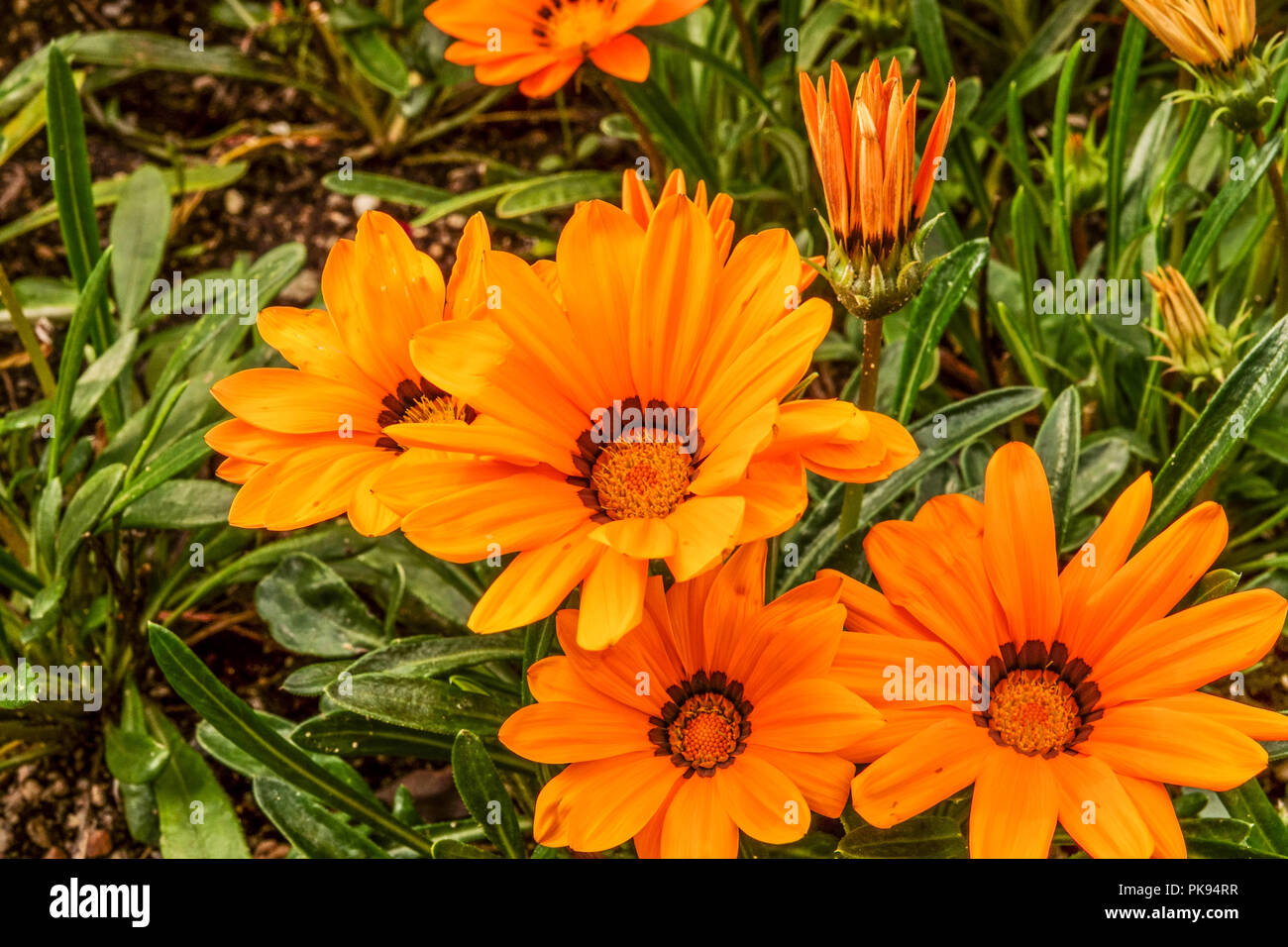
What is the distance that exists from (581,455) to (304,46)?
1842 millimetres

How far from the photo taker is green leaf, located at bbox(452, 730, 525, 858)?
4.17 ft

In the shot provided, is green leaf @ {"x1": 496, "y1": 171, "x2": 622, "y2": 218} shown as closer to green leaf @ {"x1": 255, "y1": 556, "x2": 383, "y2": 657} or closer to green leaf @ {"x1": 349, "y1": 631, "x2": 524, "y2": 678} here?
green leaf @ {"x1": 255, "y1": 556, "x2": 383, "y2": 657}

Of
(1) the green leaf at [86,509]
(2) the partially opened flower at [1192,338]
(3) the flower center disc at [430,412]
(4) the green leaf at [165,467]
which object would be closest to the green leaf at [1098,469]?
(2) the partially opened flower at [1192,338]

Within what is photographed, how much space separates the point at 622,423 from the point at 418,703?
0.42 m

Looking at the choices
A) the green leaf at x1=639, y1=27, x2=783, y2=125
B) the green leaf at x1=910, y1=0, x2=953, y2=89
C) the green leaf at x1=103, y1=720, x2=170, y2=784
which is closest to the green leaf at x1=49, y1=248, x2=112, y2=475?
the green leaf at x1=103, y1=720, x2=170, y2=784

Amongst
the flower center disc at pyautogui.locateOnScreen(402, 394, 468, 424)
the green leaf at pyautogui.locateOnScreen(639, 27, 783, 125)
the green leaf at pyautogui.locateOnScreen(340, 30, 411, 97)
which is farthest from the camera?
the green leaf at pyautogui.locateOnScreen(340, 30, 411, 97)

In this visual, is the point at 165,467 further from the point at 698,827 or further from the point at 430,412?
the point at 698,827

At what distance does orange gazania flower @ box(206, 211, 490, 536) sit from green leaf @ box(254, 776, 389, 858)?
16.1 inches

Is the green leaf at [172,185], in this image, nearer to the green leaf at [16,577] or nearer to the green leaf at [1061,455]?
the green leaf at [16,577]

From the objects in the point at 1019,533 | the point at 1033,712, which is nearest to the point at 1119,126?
the point at 1019,533

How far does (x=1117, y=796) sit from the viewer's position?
1039mm

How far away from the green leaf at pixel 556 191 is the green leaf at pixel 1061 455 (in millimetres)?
951
